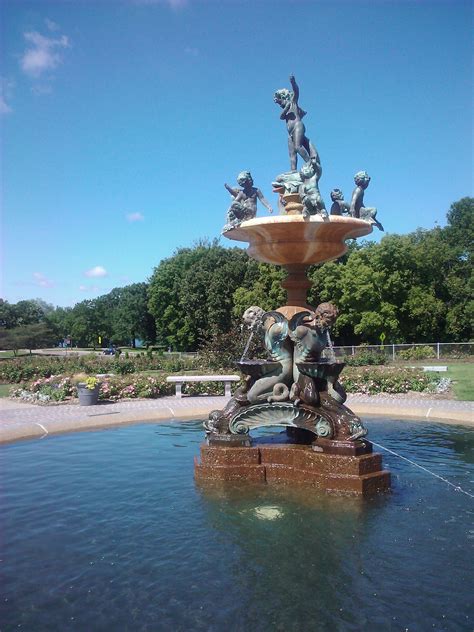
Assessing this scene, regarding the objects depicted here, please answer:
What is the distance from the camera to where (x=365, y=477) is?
6809mm

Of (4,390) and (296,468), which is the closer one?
(296,468)

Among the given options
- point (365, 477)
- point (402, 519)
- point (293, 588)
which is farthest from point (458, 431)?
point (293, 588)

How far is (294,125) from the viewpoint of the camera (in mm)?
9289

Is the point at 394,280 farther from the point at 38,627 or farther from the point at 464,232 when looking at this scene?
the point at 38,627

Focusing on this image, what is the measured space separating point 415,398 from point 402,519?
32.7 ft

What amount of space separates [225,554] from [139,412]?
794cm

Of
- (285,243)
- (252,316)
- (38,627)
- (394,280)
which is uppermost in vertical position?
(394,280)

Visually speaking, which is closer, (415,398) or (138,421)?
(138,421)

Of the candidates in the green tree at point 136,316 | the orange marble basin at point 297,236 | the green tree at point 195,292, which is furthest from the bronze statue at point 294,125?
the green tree at point 136,316

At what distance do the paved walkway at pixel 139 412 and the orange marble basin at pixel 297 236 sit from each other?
5.19 meters

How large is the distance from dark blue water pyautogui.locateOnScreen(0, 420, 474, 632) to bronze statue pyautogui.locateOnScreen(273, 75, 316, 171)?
5.03 m

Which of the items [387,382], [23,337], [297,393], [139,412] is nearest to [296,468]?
[297,393]

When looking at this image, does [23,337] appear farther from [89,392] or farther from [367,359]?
[89,392]

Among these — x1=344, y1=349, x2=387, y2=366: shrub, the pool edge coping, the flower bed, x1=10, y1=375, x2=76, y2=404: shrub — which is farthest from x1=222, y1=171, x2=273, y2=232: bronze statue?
x1=344, y1=349, x2=387, y2=366: shrub
